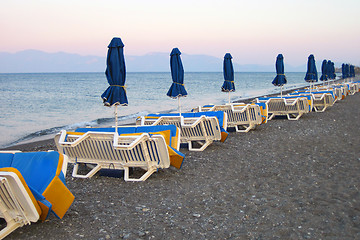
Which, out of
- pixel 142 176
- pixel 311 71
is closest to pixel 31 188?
pixel 142 176

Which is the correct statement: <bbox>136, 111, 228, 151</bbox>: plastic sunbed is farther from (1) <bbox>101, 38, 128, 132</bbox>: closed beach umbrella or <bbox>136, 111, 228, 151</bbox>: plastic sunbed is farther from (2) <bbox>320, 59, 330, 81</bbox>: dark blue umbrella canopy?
(2) <bbox>320, 59, 330, 81</bbox>: dark blue umbrella canopy

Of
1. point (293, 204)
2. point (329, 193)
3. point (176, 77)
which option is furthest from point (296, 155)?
point (176, 77)

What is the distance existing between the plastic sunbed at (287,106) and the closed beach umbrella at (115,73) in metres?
7.02

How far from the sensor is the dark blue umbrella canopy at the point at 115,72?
18.9 feet

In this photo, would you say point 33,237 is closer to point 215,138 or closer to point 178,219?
point 178,219

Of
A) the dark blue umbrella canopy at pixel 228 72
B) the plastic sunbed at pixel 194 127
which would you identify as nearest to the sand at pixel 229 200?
the plastic sunbed at pixel 194 127

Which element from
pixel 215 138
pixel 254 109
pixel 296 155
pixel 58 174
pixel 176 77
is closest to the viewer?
pixel 58 174

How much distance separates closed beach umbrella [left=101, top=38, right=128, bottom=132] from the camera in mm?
5773

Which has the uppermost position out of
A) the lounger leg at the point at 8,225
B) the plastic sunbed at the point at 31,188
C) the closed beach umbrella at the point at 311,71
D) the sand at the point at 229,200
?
the closed beach umbrella at the point at 311,71

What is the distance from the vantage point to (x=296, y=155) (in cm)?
674

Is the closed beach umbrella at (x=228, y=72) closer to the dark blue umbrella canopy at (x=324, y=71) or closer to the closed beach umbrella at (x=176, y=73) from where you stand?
the closed beach umbrella at (x=176, y=73)

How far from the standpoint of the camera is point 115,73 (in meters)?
5.81

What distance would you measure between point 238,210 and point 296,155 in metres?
3.13

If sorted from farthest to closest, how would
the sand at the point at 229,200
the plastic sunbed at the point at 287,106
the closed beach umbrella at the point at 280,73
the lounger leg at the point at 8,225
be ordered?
the closed beach umbrella at the point at 280,73, the plastic sunbed at the point at 287,106, the sand at the point at 229,200, the lounger leg at the point at 8,225
